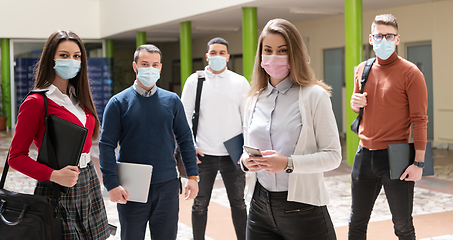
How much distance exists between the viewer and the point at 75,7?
1616 centimetres

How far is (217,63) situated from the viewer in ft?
13.6

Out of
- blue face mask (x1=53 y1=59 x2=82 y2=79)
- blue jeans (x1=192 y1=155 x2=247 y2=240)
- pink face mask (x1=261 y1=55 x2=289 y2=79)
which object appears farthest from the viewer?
blue jeans (x1=192 y1=155 x2=247 y2=240)

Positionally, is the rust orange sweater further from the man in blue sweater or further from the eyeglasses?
the man in blue sweater

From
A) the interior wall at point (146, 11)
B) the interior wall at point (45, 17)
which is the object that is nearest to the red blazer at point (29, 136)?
the interior wall at point (146, 11)

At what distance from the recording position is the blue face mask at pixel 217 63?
4152 millimetres

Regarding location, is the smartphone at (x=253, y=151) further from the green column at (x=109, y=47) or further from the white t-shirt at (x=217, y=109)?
the green column at (x=109, y=47)

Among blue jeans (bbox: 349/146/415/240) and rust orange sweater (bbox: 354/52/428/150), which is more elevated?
rust orange sweater (bbox: 354/52/428/150)

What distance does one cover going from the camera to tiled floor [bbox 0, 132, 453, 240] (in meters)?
4.54

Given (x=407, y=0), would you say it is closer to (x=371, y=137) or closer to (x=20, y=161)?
(x=371, y=137)

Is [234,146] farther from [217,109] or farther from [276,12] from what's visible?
[276,12]

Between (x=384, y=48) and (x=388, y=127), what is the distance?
516 millimetres

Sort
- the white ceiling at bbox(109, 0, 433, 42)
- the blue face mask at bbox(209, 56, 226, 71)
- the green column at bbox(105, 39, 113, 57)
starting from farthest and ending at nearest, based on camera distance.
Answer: the green column at bbox(105, 39, 113, 57) < the white ceiling at bbox(109, 0, 433, 42) < the blue face mask at bbox(209, 56, 226, 71)

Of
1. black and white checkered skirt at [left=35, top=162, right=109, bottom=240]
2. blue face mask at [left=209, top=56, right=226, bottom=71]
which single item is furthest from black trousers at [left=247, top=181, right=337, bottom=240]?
blue face mask at [left=209, top=56, right=226, bottom=71]

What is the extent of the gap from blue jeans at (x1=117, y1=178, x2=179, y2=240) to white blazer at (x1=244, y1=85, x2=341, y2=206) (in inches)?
37.8
